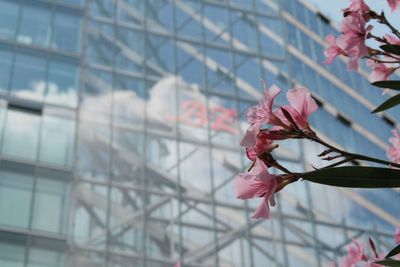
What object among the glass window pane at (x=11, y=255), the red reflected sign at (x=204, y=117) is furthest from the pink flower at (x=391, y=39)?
the red reflected sign at (x=204, y=117)

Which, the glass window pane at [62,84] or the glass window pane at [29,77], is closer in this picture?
the glass window pane at [29,77]

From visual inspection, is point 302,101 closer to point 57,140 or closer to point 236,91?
point 57,140

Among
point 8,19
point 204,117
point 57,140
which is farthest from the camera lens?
point 204,117

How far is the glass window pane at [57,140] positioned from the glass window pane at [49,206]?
36cm

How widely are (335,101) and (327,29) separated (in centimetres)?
192

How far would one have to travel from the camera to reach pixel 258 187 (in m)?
1.04

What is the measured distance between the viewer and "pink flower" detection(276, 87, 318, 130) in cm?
108

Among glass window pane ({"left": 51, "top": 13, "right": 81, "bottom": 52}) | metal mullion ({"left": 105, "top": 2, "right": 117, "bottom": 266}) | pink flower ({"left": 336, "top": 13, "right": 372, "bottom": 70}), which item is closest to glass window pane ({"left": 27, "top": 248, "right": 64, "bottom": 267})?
metal mullion ({"left": 105, "top": 2, "right": 117, "bottom": 266})

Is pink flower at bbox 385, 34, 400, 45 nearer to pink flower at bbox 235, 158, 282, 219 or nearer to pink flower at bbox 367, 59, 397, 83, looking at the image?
pink flower at bbox 367, 59, 397, 83

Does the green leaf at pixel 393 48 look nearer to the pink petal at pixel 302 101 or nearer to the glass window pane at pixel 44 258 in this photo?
the pink petal at pixel 302 101

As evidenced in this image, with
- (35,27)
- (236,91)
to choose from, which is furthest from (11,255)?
(236,91)

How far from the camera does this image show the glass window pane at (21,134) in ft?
32.3

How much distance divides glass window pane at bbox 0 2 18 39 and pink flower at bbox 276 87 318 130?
10032mm

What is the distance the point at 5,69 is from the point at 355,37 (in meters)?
9.60
